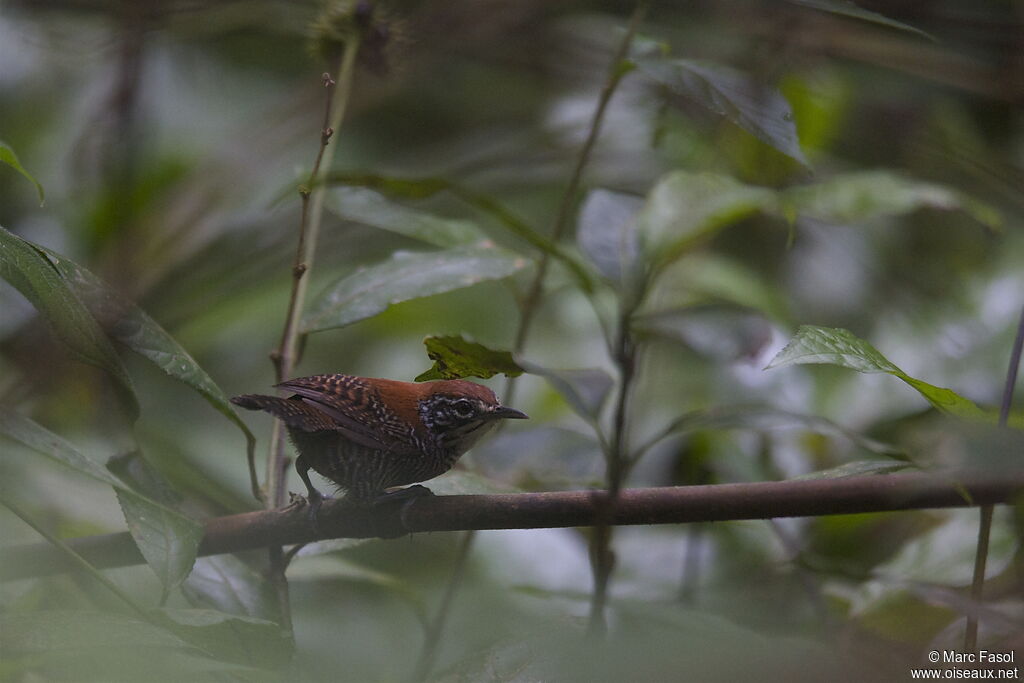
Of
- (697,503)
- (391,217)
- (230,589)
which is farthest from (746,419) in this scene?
(230,589)

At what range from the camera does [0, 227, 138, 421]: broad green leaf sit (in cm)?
141

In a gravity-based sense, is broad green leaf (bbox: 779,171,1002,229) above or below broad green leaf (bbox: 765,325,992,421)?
above

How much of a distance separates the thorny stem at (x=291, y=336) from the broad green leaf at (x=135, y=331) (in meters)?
0.21

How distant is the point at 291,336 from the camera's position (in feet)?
6.35

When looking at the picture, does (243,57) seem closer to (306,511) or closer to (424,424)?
(424,424)

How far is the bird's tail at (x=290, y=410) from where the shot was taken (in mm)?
1680

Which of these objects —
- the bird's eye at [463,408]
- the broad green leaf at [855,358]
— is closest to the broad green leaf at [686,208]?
the broad green leaf at [855,358]

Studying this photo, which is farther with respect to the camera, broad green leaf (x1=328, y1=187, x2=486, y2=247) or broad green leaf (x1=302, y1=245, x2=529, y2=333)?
broad green leaf (x1=328, y1=187, x2=486, y2=247)

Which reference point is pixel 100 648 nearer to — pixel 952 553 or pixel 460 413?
pixel 460 413

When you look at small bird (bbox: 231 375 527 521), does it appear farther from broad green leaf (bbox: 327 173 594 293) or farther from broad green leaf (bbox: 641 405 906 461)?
broad green leaf (bbox: 641 405 906 461)

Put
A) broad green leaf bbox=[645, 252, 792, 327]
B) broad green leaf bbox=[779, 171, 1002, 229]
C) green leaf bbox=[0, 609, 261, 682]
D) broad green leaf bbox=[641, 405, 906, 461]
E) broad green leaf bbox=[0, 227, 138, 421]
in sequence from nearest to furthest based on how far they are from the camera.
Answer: green leaf bbox=[0, 609, 261, 682], broad green leaf bbox=[0, 227, 138, 421], broad green leaf bbox=[641, 405, 906, 461], broad green leaf bbox=[779, 171, 1002, 229], broad green leaf bbox=[645, 252, 792, 327]

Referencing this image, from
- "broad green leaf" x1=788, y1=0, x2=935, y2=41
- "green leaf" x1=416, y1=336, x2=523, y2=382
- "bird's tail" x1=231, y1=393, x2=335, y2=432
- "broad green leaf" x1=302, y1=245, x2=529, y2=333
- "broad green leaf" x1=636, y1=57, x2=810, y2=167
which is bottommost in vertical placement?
"bird's tail" x1=231, y1=393, x2=335, y2=432

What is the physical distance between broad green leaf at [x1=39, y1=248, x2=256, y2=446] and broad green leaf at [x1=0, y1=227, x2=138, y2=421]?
0.05 metres

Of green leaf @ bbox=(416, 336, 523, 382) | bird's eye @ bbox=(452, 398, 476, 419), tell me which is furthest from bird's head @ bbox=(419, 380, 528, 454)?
green leaf @ bbox=(416, 336, 523, 382)
